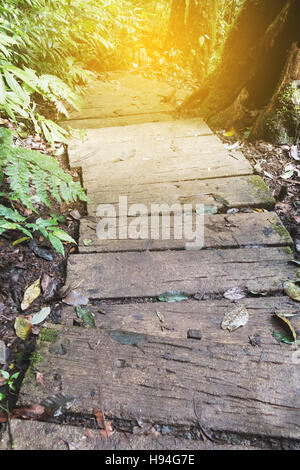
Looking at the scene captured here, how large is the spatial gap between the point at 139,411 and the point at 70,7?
506cm

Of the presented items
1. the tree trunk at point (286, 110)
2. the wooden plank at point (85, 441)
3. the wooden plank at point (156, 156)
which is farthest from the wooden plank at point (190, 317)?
the tree trunk at point (286, 110)

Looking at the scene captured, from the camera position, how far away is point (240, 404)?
4.00 ft

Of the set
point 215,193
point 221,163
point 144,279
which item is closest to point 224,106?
point 221,163

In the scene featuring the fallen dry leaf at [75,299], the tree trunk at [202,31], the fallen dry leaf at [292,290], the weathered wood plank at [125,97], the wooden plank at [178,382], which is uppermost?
the tree trunk at [202,31]

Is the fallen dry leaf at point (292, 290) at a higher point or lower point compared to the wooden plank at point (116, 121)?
lower

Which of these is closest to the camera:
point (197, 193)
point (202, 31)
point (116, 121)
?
point (197, 193)

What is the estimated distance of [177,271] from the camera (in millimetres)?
1862

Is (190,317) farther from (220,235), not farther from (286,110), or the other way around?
(286,110)

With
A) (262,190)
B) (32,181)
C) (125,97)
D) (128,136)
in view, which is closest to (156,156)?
(128,136)

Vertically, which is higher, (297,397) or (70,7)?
(70,7)

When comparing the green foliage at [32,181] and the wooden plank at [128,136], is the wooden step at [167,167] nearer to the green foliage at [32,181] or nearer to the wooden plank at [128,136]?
the wooden plank at [128,136]

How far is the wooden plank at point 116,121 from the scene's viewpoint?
154 inches

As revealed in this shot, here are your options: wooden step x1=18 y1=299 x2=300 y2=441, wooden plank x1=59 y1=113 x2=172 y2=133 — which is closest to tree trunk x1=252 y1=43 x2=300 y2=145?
wooden plank x1=59 y1=113 x2=172 y2=133

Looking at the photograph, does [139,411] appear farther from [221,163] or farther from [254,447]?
[221,163]
